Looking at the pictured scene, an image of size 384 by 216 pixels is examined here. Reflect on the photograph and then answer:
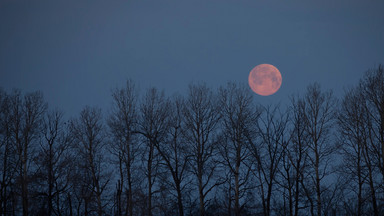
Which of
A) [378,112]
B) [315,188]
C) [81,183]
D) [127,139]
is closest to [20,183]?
[81,183]

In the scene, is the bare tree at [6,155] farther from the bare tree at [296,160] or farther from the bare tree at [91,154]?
the bare tree at [296,160]

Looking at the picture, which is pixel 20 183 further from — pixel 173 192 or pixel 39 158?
pixel 173 192

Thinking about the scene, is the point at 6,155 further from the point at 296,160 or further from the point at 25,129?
the point at 296,160

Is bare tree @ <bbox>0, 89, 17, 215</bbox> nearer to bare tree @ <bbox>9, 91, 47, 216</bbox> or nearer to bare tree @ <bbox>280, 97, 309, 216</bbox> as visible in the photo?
bare tree @ <bbox>9, 91, 47, 216</bbox>

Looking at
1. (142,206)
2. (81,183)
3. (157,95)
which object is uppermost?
(157,95)

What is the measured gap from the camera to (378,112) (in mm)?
26016

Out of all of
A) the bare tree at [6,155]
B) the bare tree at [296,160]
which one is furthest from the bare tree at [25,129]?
the bare tree at [296,160]

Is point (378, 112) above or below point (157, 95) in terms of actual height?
below

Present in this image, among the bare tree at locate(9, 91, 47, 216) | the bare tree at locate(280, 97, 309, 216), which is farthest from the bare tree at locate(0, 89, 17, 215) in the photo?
the bare tree at locate(280, 97, 309, 216)

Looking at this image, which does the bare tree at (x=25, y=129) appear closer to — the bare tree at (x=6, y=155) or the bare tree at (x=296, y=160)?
the bare tree at (x=6, y=155)

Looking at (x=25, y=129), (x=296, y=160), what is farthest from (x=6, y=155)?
(x=296, y=160)

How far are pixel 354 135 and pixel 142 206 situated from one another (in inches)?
669

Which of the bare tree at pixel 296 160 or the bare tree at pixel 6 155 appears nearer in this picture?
the bare tree at pixel 296 160

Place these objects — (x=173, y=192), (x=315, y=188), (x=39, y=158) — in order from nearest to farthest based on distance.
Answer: (x=315, y=188), (x=173, y=192), (x=39, y=158)
